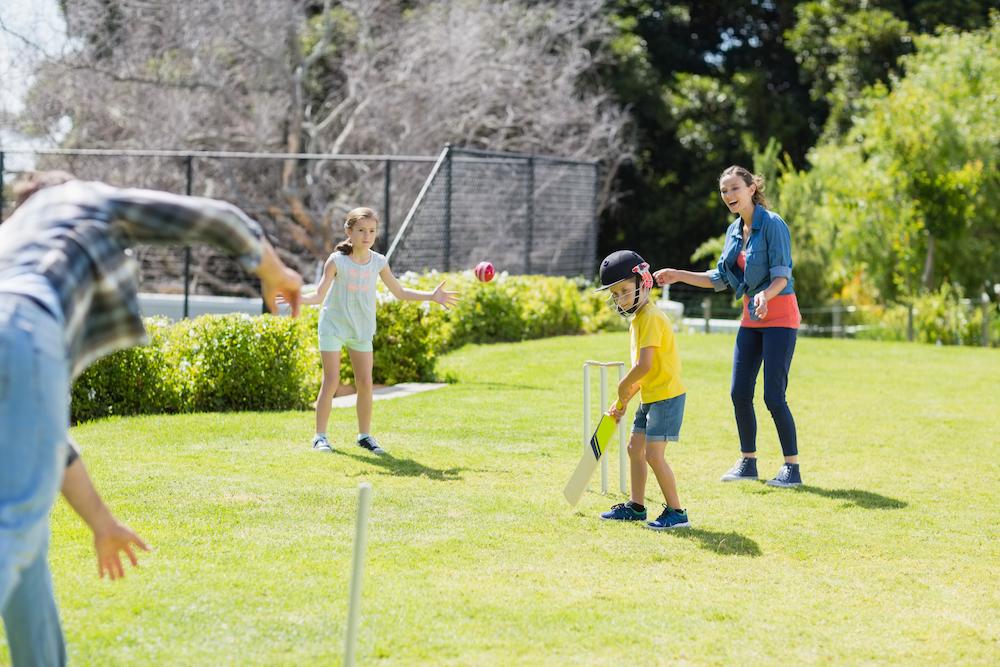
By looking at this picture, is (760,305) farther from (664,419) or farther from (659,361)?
(664,419)

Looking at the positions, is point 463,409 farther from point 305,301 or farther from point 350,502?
point 350,502

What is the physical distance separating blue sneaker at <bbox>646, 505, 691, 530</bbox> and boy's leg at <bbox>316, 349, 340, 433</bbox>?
2.76m

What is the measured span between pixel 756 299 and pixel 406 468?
2.40 metres

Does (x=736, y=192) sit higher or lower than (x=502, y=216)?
lower

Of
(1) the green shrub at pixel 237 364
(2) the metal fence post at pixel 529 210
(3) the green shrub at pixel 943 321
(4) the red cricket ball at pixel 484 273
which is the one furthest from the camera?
(3) the green shrub at pixel 943 321

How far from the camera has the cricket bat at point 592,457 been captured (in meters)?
6.18

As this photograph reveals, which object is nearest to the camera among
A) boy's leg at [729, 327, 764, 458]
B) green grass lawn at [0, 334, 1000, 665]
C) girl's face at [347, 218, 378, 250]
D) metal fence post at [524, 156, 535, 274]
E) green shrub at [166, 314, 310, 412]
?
green grass lawn at [0, 334, 1000, 665]

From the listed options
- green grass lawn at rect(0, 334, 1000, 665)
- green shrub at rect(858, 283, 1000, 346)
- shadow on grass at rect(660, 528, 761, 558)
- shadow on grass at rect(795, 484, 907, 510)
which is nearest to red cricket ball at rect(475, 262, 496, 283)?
green grass lawn at rect(0, 334, 1000, 665)

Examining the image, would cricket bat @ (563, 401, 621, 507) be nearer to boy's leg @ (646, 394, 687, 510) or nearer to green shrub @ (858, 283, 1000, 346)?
boy's leg @ (646, 394, 687, 510)

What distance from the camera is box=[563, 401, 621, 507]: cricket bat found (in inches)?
243

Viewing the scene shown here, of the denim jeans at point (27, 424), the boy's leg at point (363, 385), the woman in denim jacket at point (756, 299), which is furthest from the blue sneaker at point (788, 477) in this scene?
the denim jeans at point (27, 424)

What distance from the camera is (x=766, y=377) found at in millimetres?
7660

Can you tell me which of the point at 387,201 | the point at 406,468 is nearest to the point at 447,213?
the point at 387,201

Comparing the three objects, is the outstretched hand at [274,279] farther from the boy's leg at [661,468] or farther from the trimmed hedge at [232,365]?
the trimmed hedge at [232,365]
